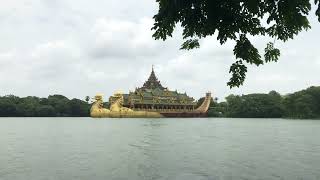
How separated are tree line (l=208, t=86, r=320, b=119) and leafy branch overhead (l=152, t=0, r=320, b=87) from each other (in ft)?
421

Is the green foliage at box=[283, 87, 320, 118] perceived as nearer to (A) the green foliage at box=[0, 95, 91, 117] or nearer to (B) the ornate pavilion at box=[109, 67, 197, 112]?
(B) the ornate pavilion at box=[109, 67, 197, 112]

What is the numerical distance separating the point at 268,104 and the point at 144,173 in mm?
141836

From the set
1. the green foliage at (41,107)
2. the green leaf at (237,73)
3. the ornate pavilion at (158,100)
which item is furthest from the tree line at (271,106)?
the green leaf at (237,73)

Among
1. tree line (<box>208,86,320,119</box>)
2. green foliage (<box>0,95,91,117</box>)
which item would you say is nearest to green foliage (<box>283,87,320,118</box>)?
tree line (<box>208,86,320,119</box>)

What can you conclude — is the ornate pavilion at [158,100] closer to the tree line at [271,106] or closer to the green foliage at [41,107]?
the tree line at [271,106]

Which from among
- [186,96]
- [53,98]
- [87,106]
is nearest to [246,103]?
[186,96]

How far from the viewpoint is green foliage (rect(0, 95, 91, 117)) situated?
153m

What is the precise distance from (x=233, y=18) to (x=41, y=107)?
507ft

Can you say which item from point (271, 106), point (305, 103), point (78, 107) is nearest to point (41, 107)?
point (78, 107)

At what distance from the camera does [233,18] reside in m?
6.16

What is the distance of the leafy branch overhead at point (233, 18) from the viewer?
5914 millimetres

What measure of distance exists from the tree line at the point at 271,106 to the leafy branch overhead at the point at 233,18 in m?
128

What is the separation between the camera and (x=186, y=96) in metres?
169

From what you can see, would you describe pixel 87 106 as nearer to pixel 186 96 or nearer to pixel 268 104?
pixel 186 96
